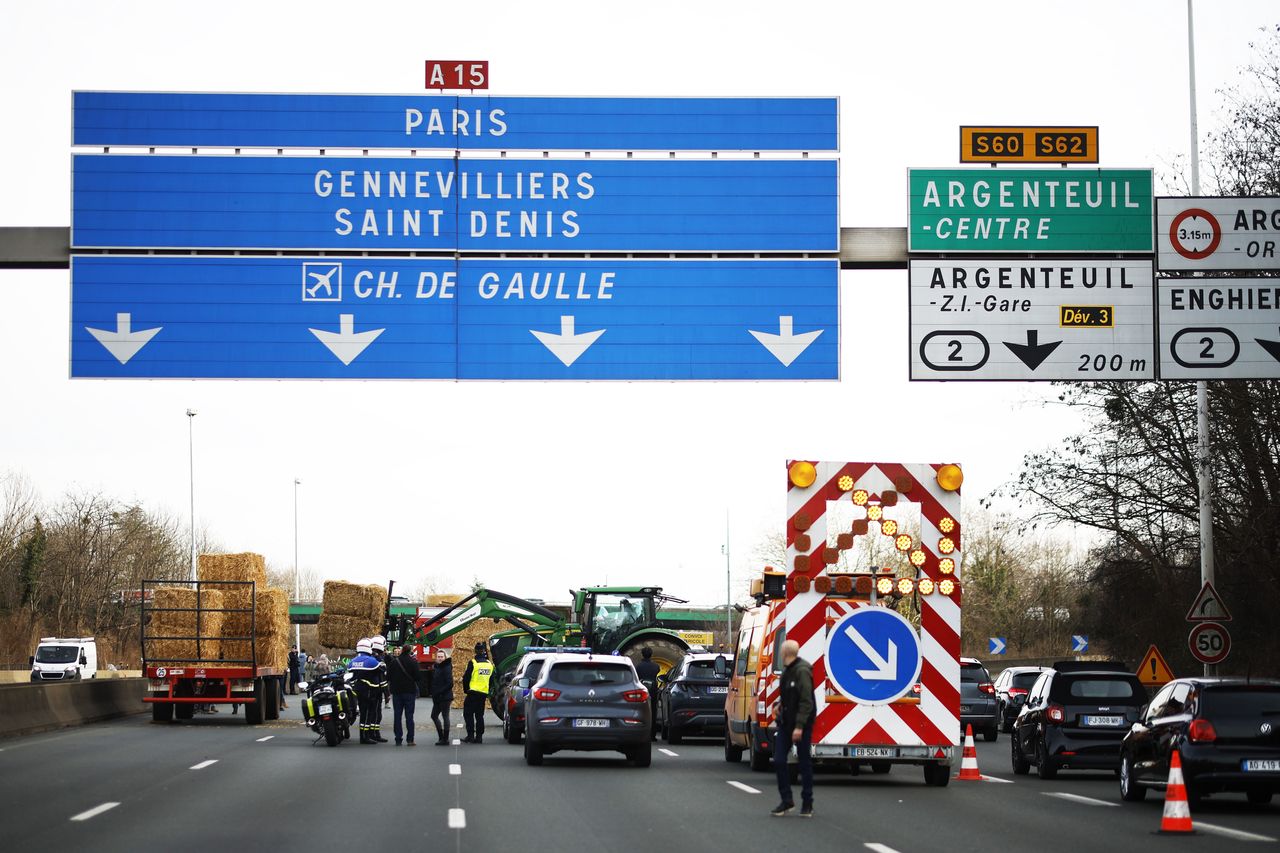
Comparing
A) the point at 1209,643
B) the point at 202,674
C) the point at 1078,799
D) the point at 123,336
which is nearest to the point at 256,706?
the point at 202,674

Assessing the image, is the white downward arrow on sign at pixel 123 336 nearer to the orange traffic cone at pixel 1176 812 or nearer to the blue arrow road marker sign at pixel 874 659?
the blue arrow road marker sign at pixel 874 659

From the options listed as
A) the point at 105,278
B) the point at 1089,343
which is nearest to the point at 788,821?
the point at 1089,343

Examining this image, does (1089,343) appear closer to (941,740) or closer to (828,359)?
(828,359)

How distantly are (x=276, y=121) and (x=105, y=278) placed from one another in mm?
2561

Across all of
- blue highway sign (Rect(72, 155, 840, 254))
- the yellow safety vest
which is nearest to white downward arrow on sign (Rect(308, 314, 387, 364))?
blue highway sign (Rect(72, 155, 840, 254))

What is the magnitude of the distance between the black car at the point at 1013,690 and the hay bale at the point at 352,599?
75.8 ft

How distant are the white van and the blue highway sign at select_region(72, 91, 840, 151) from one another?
43.1 metres

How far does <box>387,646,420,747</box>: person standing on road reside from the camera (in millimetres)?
29969

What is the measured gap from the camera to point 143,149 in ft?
65.3

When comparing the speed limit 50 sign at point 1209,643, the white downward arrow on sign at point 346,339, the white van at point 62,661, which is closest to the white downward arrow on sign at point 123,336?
the white downward arrow on sign at point 346,339

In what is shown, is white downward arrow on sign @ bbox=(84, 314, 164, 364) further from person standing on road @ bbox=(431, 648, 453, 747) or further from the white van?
the white van

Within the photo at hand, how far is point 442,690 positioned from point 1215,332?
15234mm

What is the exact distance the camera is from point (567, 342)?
19406 millimetres

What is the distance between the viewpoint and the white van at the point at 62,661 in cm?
5956
